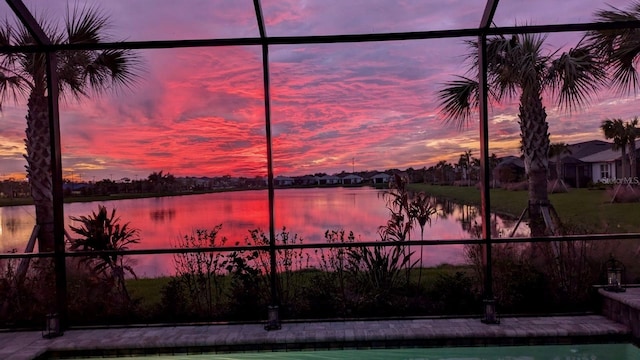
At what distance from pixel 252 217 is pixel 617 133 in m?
7.04

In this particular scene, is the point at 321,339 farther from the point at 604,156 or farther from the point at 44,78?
the point at 604,156

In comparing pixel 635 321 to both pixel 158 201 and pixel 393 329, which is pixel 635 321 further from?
pixel 158 201

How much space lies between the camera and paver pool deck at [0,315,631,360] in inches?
160

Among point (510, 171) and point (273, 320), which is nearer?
point (273, 320)

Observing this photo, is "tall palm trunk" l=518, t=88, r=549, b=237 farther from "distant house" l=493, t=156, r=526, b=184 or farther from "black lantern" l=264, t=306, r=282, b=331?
"black lantern" l=264, t=306, r=282, b=331

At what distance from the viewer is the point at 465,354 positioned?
397cm

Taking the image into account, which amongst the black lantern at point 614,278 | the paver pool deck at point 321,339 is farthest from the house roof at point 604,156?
the paver pool deck at point 321,339

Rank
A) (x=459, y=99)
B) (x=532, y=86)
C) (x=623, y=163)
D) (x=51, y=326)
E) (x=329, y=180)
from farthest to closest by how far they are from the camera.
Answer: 1. (x=623, y=163)
2. (x=329, y=180)
3. (x=459, y=99)
4. (x=532, y=86)
5. (x=51, y=326)

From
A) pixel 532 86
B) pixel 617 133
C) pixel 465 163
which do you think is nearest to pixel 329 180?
pixel 465 163

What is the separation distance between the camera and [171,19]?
17.9 ft

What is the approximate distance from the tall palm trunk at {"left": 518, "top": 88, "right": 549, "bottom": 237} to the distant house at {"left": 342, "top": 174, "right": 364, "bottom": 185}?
8.02 feet

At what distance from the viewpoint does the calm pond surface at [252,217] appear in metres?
5.32

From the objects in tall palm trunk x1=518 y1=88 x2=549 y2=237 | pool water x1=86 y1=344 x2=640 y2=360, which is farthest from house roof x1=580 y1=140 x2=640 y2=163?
pool water x1=86 y1=344 x2=640 y2=360

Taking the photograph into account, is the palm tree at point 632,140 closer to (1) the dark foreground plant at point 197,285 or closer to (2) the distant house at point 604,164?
(2) the distant house at point 604,164
